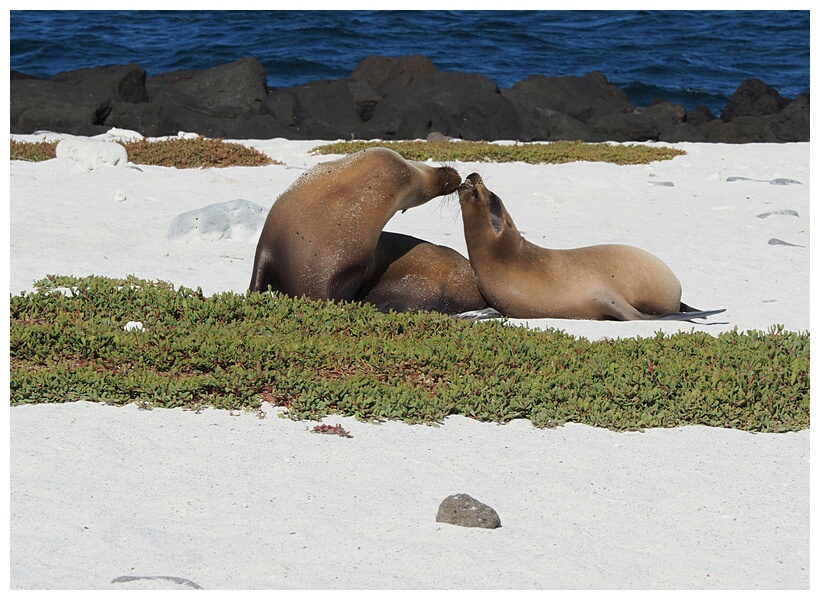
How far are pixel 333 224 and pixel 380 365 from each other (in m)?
1.76

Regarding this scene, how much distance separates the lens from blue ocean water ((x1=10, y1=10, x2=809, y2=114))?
36156 millimetres

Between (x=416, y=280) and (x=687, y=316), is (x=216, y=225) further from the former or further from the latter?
(x=687, y=316)

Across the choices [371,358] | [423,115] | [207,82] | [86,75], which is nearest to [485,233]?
[371,358]

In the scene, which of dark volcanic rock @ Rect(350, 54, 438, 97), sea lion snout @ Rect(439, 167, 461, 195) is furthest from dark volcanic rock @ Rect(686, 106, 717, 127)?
sea lion snout @ Rect(439, 167, 461, 195)

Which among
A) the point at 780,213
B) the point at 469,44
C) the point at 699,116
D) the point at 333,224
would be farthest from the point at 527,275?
the point at 469,44

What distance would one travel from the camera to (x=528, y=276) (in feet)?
26.3

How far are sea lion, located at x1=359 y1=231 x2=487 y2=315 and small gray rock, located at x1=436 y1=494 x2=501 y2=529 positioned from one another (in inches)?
145

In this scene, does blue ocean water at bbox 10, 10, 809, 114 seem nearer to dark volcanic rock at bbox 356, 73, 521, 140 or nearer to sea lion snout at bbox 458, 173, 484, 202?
dark volcanic rock at bbox 356, 73, 521, 140

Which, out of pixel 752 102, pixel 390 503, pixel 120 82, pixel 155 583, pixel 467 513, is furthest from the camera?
A: pixel 752 102

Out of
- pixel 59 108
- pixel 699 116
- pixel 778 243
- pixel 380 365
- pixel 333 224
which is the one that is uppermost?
pixel 333 224

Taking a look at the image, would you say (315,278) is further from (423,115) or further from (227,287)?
(423,115)

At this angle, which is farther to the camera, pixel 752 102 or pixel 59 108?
pixel 752 102

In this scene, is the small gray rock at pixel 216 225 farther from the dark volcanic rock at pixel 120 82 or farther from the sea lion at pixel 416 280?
the dark volcanic rock at pixel 120 82

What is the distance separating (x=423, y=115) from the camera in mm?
22969
